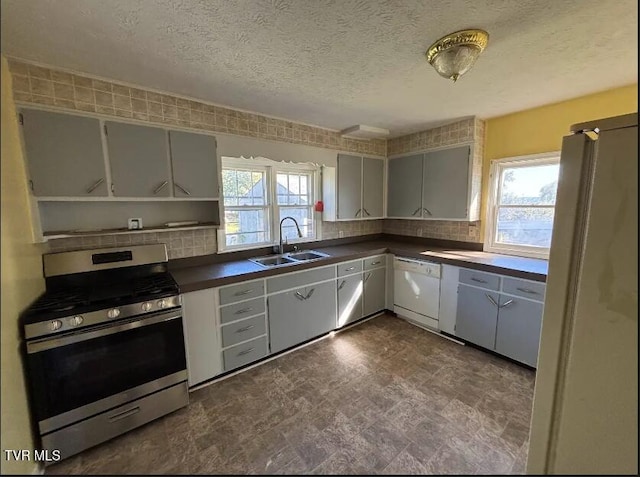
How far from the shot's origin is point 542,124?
7.75 feet

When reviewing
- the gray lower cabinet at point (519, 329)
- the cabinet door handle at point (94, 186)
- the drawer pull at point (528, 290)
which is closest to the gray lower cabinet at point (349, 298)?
the gray lower cabinet at point (519, 329)

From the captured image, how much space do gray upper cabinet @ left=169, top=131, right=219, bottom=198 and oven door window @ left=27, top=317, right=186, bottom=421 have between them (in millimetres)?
1001

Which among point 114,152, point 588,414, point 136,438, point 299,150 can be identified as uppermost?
point 299,150

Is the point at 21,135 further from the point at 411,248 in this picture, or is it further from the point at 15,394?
the point at 411,248

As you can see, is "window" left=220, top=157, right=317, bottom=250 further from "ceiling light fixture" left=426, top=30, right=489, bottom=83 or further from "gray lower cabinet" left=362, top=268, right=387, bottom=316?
"ceiling light fixture" left=426, top=30, right=489, bottom=83

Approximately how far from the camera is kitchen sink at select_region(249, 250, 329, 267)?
2651 millimetres

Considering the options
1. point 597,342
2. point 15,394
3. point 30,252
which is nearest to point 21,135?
point 30,252

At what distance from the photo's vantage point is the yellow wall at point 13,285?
783 mm

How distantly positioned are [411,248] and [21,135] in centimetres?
326

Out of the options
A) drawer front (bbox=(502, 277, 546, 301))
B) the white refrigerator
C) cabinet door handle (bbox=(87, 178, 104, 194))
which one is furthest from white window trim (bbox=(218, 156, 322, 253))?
the white refrigerator

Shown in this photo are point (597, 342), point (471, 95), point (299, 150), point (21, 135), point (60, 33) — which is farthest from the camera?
point (299, 150)

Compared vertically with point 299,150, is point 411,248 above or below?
below

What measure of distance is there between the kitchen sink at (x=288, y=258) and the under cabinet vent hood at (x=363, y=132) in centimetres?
140

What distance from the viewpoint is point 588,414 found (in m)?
0.80
